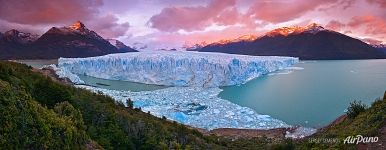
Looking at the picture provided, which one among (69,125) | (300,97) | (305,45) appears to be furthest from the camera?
(305,45)

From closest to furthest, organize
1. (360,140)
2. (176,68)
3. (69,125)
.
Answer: (360,140), (69,125), (176,68)

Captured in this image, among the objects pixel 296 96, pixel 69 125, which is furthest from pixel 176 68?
pixel 69 125

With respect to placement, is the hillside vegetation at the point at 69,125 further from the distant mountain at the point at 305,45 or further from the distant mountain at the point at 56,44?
the distant mountain at the point at 305,45

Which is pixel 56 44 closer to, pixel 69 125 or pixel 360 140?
pixel 69 125

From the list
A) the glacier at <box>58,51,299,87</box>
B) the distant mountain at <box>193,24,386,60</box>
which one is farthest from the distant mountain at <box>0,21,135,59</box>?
the glacier at <box>58,51,299,87</box>

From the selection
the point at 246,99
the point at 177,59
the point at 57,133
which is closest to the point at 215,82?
the point at 177,59

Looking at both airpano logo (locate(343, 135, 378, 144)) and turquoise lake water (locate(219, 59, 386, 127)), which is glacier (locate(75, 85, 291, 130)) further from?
airpano logo (locate(343, 135, 378, 144))

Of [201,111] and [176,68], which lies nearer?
[201,111]
